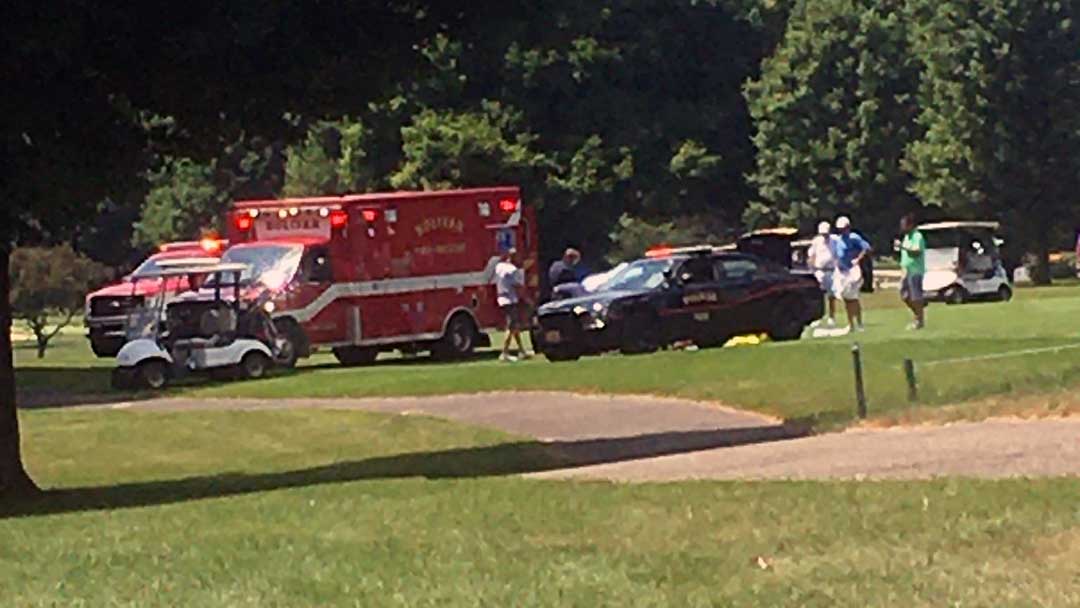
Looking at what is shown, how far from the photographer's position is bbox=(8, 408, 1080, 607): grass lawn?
378 inches

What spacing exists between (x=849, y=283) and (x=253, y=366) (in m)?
9.65

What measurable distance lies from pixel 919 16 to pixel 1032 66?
6.07m

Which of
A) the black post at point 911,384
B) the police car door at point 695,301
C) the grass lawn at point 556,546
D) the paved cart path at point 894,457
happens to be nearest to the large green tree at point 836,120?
the police car door at point 695,301

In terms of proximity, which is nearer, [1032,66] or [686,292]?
[686,292]

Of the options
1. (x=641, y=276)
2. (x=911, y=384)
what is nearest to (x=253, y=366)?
(x=641, y=276)

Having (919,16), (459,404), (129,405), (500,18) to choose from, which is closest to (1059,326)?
(459,404)

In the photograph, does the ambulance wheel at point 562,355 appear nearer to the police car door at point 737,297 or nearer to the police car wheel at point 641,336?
the police car wheel at point 641,336

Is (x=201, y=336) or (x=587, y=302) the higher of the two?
(x=587, y=302)

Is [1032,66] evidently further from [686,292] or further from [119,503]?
[119,503]

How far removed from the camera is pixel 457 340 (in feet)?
127

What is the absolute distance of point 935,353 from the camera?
27188 mm

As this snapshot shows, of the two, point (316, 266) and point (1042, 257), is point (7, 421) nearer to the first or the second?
point (316, 266)

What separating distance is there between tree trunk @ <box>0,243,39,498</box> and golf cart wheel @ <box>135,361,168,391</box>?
14937mm

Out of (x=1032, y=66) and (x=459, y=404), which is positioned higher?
(x=1032, y=66)
